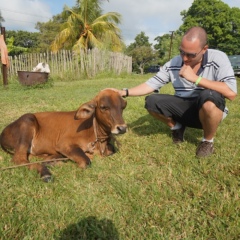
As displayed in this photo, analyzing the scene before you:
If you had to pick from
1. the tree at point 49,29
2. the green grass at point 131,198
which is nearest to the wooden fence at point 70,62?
the green grass at point 131,198

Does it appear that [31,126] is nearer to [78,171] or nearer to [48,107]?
[78,171]

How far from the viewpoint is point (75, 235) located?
210cm

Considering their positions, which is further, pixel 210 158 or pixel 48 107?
pixel 48 107

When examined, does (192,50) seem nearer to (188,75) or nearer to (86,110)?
(188,75)

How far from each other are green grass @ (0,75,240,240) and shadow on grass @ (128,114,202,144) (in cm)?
55

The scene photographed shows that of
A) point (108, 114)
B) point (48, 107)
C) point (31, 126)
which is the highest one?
point (108, 114)

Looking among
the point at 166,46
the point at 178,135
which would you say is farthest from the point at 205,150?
the point at 166,46

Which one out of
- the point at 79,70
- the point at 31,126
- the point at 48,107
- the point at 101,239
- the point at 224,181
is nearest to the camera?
the point at 101,239

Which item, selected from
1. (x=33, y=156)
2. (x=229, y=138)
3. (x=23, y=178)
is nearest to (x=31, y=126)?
(x=33, y=156)

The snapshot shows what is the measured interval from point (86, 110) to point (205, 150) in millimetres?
1630

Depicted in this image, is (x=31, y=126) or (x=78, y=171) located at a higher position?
(x=31, y=126)

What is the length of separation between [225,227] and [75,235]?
1179 millimetres

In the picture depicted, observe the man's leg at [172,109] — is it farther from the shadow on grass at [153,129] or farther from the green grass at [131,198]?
the green grass at [131,198]

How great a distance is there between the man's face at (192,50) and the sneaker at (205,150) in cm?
112
